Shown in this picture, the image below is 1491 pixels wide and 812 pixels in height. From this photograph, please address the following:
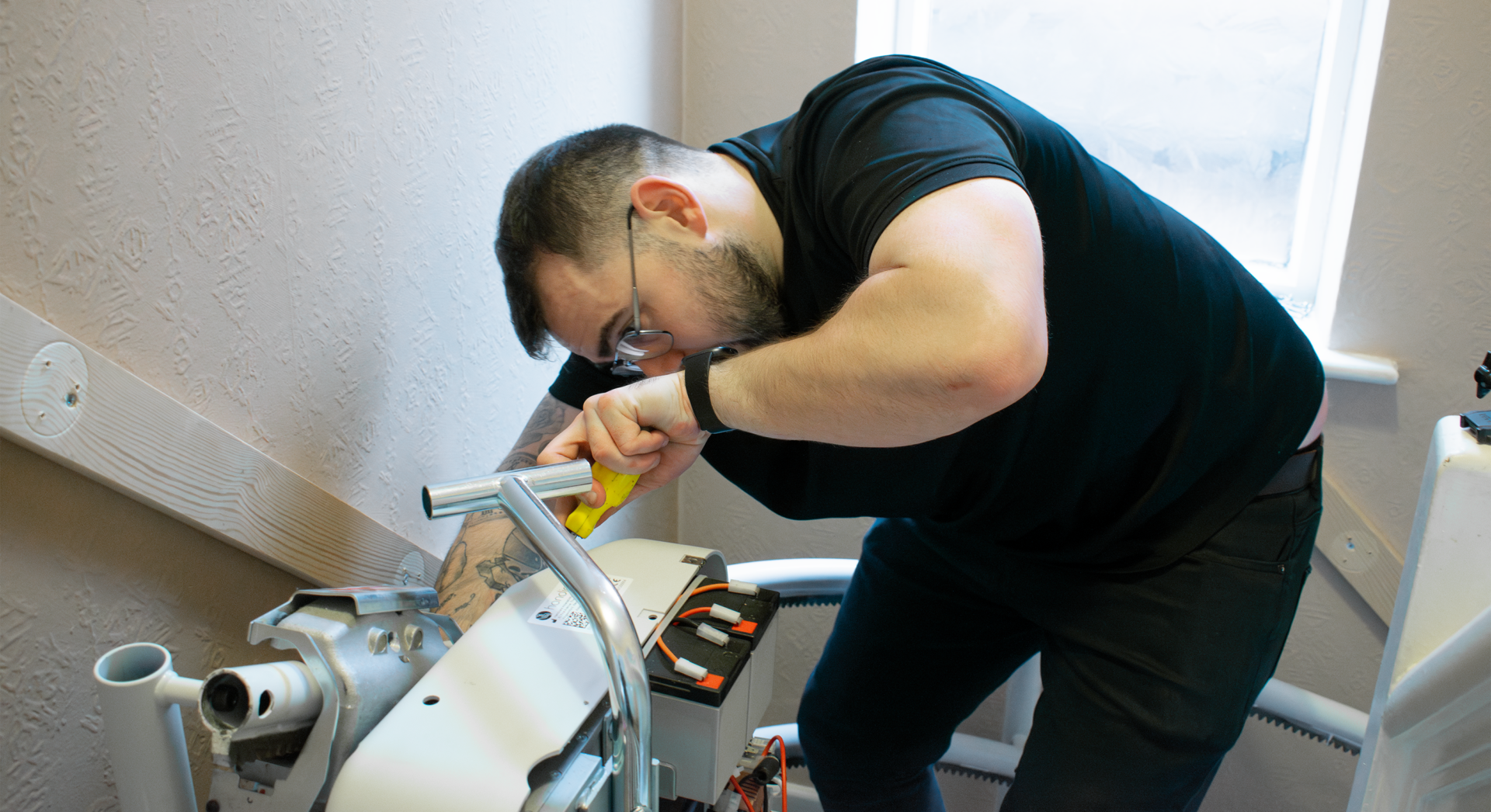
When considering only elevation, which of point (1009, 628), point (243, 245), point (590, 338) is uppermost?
point (243, 245)

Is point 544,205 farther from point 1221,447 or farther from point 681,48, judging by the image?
point 681,48

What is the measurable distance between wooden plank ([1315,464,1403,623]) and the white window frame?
262 mm

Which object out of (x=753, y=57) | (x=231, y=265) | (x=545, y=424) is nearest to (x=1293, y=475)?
(x=545, y=424)

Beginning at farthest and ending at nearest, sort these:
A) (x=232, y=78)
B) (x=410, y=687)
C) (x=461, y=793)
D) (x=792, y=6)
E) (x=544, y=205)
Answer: (x=792, y=6) < (x=544, y=205) < (x=232, y=78) < (x=410, y=687) < (x=461, y=793)

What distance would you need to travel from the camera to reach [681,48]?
1.91 m

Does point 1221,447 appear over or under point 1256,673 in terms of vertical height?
over

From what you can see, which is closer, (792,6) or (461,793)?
(461,793)

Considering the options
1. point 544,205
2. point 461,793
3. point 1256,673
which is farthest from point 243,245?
point 1256,673

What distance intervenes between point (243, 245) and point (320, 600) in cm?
40

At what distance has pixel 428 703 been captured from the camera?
0.62 meters

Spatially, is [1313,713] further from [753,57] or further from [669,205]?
[753,57]

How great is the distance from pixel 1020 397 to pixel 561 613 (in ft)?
1.53

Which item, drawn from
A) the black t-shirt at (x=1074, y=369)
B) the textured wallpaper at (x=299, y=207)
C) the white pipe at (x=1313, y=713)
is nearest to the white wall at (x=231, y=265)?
the textured wallpaper at (x=299, y=207)

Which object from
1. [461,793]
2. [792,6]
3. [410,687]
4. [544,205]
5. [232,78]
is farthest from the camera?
[792,6]
